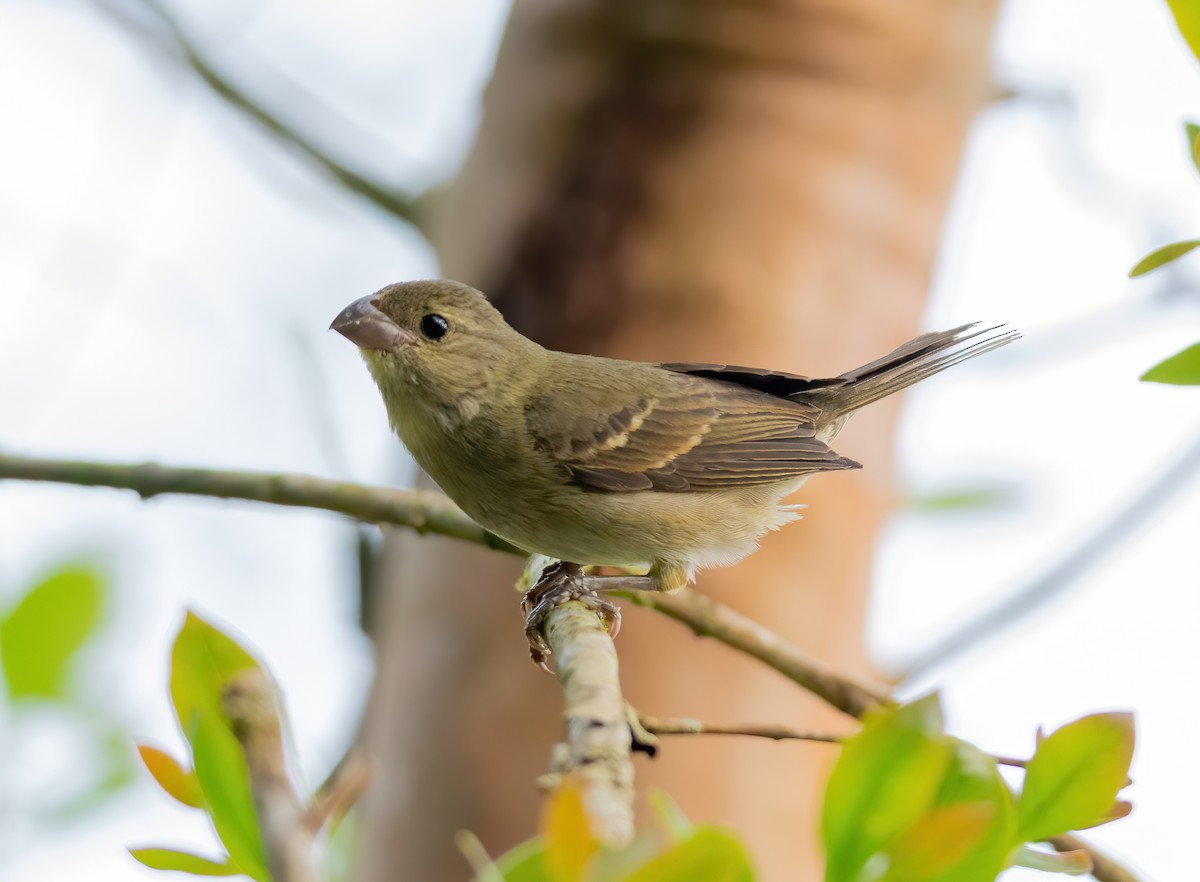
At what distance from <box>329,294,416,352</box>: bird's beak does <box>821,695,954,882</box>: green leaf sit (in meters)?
1.97

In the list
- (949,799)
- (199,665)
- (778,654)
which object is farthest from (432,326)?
(949,799)

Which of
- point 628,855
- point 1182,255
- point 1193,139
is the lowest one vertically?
point 628,855

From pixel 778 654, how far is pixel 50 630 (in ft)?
6.77

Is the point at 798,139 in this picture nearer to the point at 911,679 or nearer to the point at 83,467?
the point at 911,679

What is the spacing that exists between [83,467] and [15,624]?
0.96 m

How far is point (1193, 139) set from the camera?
1447 millimetres

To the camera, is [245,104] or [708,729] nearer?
[708,729]

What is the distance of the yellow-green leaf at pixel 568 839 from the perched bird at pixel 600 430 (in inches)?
67.8

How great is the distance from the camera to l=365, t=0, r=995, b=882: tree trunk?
3334 millimetres

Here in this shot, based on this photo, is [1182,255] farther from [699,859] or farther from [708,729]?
[699,859]

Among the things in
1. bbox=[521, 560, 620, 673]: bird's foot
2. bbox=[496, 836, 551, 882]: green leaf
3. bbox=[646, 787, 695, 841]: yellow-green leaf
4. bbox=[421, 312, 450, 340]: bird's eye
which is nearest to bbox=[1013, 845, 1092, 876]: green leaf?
bbox=[646, 787, 695, 841]: yellow-green leaf

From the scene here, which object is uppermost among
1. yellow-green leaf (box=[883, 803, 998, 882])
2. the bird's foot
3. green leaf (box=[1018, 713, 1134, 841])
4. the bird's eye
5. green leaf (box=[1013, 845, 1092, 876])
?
the bird's eye

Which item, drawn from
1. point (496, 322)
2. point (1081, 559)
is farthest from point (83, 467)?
point (1081, 559)

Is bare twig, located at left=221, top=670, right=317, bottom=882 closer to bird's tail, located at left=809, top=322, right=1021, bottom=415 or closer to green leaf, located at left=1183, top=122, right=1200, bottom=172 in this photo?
green leaf, located at left=1183, top=122, right=1200, bottom=172
